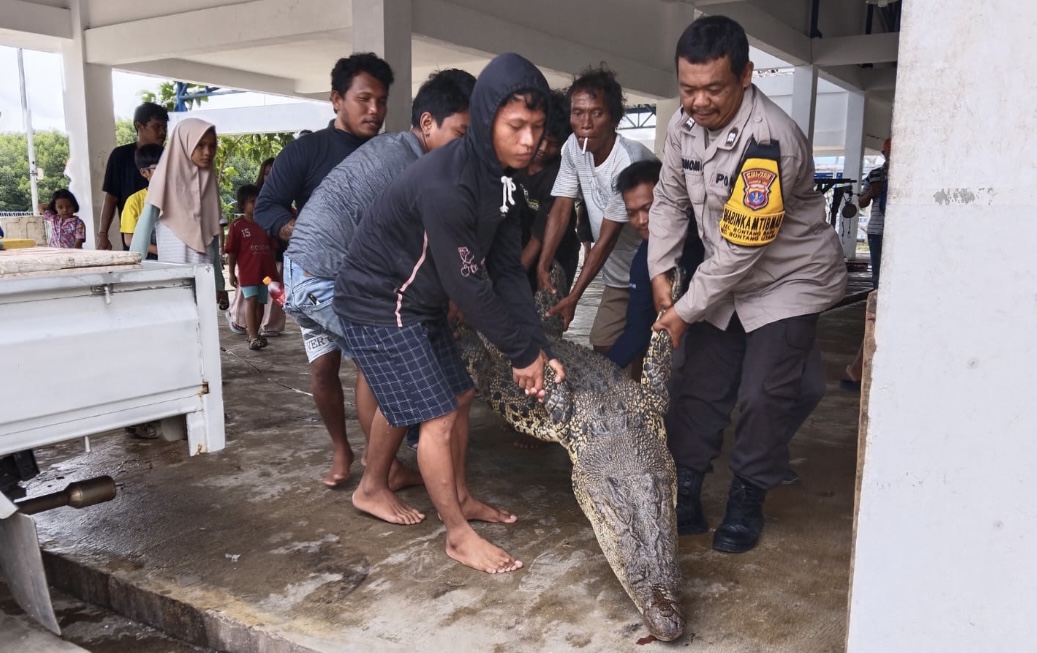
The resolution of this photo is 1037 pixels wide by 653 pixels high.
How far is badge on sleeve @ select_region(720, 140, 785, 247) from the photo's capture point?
239 centimetres

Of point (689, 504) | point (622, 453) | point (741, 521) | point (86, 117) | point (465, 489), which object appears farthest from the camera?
point (86, 117)

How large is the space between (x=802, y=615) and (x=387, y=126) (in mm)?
4997

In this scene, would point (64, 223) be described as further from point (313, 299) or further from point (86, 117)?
point (313, 299)

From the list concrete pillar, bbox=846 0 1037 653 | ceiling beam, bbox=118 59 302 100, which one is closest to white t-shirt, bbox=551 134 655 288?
concrete pillar, bbox=846 0 1037 653

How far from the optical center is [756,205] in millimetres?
2410

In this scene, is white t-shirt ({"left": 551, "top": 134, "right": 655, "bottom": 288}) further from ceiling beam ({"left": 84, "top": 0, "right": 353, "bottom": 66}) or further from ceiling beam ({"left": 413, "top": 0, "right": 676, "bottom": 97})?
ceiling beam ({"left": 84, "top": 0, "right": 353, "bottom": 66})

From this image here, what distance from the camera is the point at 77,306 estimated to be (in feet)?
7.22

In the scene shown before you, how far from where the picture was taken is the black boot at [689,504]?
2.96 m

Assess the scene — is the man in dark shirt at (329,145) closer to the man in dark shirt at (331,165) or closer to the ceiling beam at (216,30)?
the man in dark shirt at (331,165)

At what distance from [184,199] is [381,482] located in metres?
2.05

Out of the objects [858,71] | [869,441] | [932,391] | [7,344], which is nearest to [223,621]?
[7,344]

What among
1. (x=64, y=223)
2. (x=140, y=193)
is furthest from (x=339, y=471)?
(x=64, y=223)

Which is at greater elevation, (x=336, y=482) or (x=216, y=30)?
(x=216, y=30)

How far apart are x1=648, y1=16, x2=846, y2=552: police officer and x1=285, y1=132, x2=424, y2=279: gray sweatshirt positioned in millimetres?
1044
